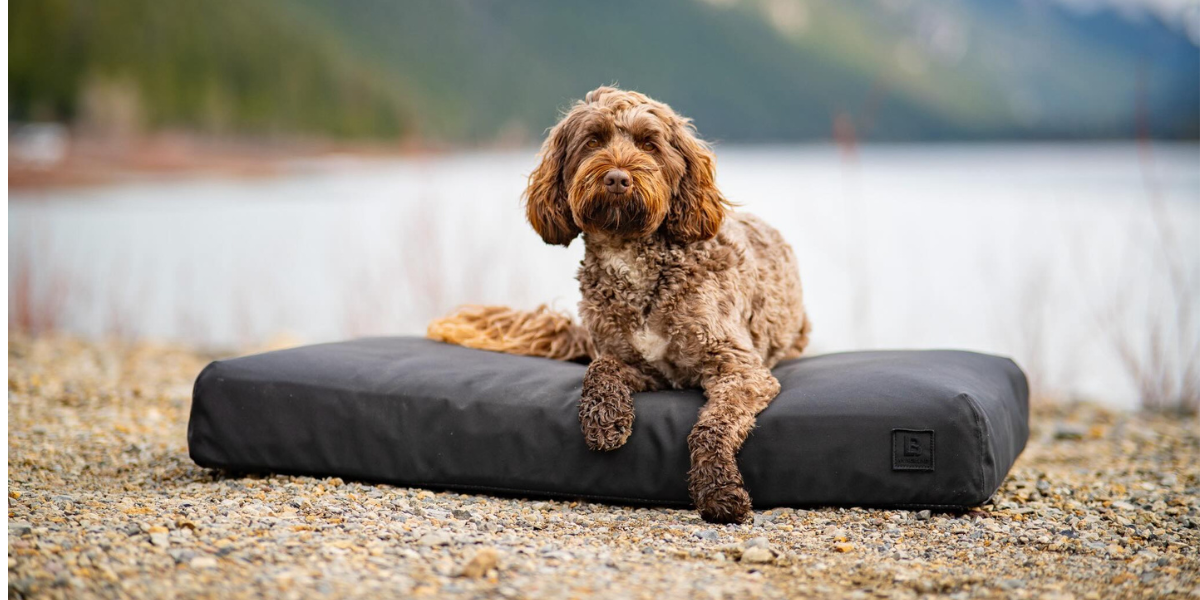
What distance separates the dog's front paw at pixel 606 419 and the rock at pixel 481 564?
36.6 inches

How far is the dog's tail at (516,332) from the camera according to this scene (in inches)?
205

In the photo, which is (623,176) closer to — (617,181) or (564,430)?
(617,181)

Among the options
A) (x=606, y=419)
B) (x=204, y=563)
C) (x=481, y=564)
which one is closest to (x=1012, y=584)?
(x=606, y=419)

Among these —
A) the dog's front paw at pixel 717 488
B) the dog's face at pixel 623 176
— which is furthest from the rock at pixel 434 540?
the dog's face at pixel 623 176

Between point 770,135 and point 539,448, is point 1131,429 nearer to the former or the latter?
point 539,448

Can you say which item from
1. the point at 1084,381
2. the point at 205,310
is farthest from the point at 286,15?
the point at 1084,381

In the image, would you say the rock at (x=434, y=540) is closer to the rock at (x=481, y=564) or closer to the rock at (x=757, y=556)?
the rock at (x=481, y=564)

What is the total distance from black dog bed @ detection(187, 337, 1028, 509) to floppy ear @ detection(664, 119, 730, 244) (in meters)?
0.71

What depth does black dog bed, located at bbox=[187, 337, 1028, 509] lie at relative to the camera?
4035 millimetres

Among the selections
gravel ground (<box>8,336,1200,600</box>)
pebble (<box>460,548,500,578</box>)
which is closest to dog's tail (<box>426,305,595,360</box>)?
gravel ground (<box>8,336,1200,600</box>)

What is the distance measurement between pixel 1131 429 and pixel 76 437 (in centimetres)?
645

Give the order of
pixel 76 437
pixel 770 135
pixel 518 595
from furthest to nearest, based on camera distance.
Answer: pixel 770 135 → pixel 76 437 → pixel 518 595

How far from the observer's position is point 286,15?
15953mm

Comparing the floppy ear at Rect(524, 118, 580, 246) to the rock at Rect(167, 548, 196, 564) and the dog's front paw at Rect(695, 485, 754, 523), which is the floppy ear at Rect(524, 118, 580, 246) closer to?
the dog's front paw at Rect(695, 485, 754, 523)
